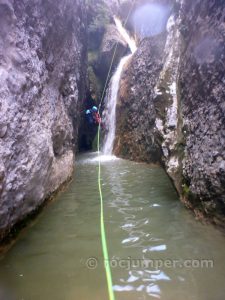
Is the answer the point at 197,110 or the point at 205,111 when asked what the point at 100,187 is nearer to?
the point at 197,110

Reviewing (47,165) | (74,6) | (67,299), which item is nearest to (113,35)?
(74,6)

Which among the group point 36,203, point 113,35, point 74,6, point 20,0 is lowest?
point 36,203

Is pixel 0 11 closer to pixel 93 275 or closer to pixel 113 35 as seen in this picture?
pixel 93 275

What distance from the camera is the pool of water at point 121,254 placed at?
327 cm

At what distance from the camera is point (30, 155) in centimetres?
498

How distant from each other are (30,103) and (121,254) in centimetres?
308

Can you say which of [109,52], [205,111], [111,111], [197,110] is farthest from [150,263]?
[109,52]

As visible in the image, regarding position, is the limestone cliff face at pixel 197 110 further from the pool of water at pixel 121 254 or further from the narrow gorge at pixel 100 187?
the pool of water at pixel 121 254

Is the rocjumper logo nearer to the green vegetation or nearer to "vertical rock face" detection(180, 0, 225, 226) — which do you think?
"vertical rock face" detection(180, 0, 225, 226)

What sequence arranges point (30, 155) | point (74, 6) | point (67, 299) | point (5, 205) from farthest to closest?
1. point (74, 6)
2. point (30, 155)
3. point (5, 205)
4. point (67, 299)

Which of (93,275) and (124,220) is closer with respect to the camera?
(93,275)

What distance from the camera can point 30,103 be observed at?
5242mm

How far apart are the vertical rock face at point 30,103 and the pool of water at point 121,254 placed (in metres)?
0.58

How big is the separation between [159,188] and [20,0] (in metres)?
5.09
